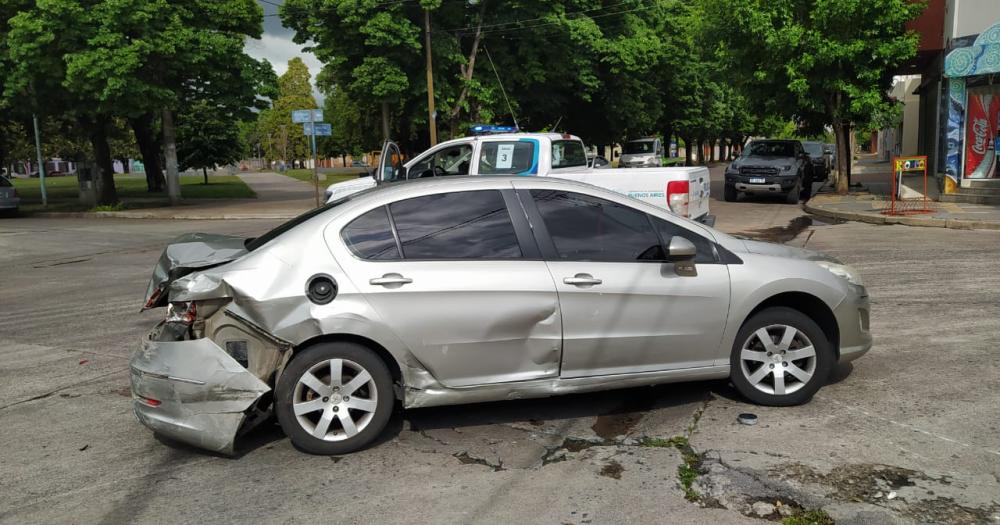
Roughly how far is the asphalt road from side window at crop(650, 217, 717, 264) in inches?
39.7

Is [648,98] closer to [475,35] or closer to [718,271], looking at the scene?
[475,35]

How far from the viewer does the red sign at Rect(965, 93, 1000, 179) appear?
778 inches

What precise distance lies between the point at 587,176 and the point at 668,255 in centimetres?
488

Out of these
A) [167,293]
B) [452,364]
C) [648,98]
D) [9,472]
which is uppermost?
[648,98]

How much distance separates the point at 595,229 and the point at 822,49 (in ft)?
60.4

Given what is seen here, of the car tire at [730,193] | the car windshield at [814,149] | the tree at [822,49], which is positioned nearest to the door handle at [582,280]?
the tree at [822,49]

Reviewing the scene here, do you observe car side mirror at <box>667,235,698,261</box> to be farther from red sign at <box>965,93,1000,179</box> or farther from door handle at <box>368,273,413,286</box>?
red sign at <box>965,93,1000,179</box>

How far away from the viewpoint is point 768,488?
3770 millimetres

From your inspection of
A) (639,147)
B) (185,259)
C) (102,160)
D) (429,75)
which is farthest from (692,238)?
(639,147)

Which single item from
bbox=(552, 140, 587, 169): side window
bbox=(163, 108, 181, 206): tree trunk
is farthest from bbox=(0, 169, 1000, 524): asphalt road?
bbox=(163, 108, 181, 206): tree trunk

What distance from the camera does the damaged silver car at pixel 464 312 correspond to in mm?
4223

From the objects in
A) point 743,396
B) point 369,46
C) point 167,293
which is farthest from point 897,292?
point 369,46

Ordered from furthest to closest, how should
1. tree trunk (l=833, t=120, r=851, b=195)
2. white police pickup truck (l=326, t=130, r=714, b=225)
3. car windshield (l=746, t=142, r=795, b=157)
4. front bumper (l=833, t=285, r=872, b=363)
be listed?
1. tree trunk (l=833, t=120, r=851, b=195)
2. car windshield (l=746, t=142, r=795, b=157)
3. white police pickup truck (l=326, t=130, r=714, b=225)
4. front bumper (l=833, t=285, r=872, b=363)

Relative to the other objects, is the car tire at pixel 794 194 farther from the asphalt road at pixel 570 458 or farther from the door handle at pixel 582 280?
the door handle at pixel 582 280
